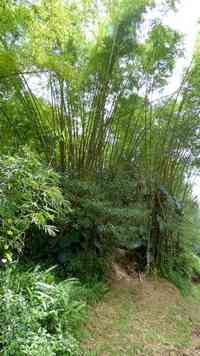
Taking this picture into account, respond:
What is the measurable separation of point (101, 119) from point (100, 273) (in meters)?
1.99

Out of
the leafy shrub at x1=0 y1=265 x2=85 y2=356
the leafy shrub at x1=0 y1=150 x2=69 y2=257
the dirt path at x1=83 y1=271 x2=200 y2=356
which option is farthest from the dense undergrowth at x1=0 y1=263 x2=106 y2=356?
the leafy shrub at x1=0 y1=150 x2=69 y2=257

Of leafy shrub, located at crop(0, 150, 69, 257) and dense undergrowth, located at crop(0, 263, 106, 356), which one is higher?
leafy shrub, located at crop(0, 150, 69, 257)

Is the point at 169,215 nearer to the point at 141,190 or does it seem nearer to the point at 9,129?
the point at 141,190

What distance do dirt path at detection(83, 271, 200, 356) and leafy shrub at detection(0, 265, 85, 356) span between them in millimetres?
230

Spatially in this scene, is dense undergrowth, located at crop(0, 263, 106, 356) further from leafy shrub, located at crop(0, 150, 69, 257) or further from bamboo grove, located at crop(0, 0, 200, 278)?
bamboo grove, located at crop(0, 0, 200, 278)

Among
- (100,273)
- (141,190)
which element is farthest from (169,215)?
(100,273)

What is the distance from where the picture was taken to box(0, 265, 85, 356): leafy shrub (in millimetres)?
1696

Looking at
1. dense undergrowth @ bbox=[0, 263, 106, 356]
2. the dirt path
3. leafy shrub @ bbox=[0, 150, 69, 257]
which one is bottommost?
the dirt path

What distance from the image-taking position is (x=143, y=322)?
112 inches

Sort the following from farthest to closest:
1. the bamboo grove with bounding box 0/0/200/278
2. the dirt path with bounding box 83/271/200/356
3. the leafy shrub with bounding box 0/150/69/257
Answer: the bamboo grove with bounding box 0/0/200/278, the dirt path with bounding box 83/271/200/356, the leafy shrub with bounding box 0/150/69/257

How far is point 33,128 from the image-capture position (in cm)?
343

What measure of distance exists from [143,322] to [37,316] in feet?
4.55

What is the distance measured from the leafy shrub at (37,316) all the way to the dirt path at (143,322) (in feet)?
0.75

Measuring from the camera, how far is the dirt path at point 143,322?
2.32 m
